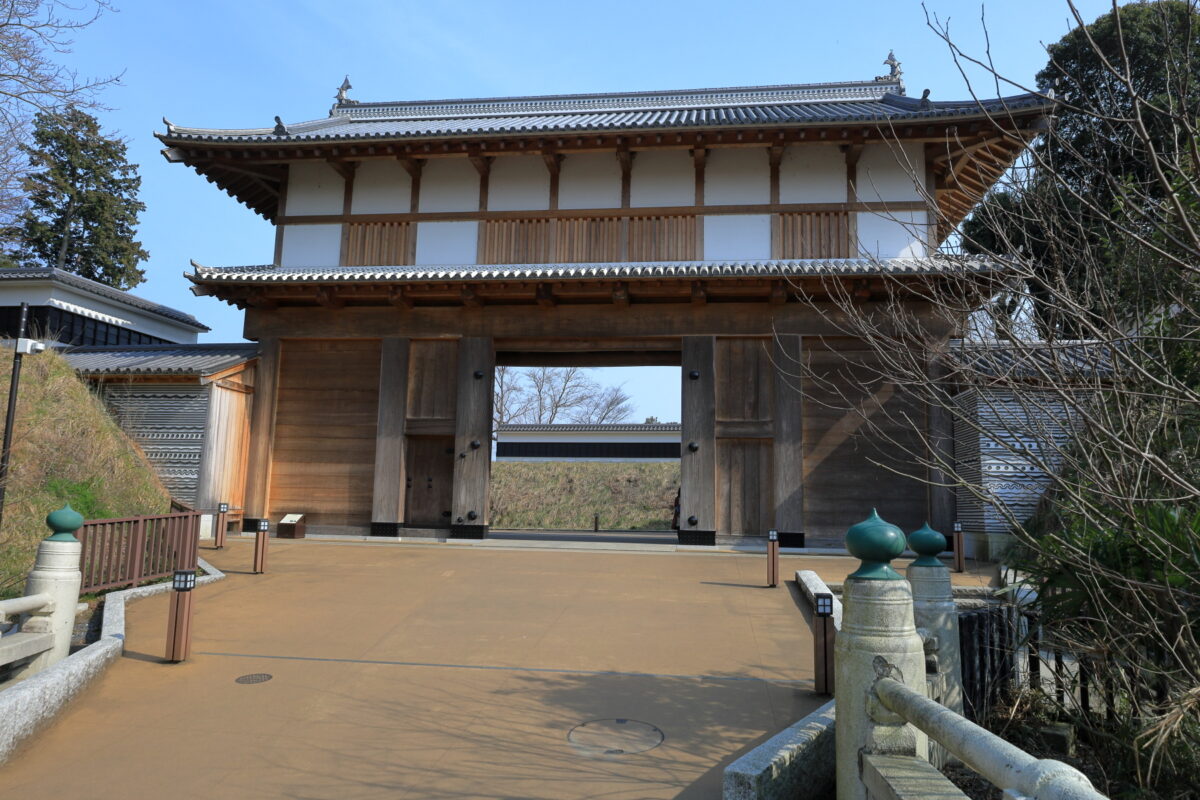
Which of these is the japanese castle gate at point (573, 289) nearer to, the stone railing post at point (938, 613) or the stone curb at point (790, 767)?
the stone railing post at point (938, 613)

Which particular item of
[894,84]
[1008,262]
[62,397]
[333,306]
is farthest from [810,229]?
[62,397]

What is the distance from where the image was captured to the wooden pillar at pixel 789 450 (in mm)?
12539

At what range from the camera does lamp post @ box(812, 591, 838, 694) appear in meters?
5.16

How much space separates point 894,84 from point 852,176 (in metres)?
5.75

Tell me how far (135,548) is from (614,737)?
6.06 metres

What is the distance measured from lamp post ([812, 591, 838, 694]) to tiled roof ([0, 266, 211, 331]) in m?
20.2

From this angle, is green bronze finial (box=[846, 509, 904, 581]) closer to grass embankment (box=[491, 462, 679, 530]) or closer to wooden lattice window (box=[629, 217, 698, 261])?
wooden lattice window (box=[629, 217, 698, 261])

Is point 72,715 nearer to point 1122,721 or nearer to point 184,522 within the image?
point 184,522

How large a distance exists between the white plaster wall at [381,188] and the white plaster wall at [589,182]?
3013 millimetres

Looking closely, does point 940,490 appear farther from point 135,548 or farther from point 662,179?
point 135,548

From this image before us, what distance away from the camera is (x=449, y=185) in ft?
47.3

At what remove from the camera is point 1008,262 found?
3.78m

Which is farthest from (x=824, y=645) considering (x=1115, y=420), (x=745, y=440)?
(x=745, y=440)

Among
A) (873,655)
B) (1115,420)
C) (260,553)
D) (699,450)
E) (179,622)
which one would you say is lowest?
(179,622)
